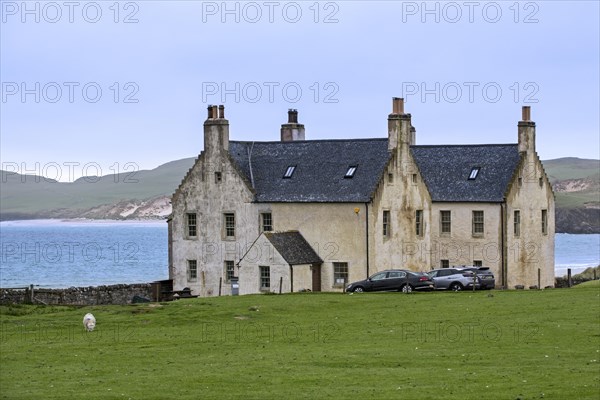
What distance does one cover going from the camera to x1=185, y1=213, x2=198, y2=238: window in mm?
79938

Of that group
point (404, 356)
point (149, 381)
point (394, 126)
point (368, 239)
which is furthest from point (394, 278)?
point (149, 381)

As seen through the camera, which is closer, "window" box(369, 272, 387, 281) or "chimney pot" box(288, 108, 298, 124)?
"window" box(369, 272, 387, 281)

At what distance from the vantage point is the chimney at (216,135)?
256ft

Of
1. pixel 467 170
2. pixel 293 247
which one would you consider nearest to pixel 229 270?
pixel 293 247

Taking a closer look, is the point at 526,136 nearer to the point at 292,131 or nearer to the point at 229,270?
the point at 292,131

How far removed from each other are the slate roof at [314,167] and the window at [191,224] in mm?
4522

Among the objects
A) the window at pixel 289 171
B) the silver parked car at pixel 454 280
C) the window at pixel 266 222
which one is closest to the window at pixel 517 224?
the silver parked car at pixel 454 280

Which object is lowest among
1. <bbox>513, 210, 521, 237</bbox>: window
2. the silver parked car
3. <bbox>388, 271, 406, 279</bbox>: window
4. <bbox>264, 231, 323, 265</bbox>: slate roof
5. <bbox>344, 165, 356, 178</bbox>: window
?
the silver parked car

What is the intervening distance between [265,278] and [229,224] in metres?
7.54

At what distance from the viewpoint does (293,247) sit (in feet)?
243

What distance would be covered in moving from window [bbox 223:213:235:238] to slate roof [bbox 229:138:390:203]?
88.7 inches

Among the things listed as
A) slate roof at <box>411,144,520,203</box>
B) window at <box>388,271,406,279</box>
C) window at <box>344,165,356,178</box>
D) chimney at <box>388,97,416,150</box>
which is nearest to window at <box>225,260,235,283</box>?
window at <box>344,165,356,178</box>

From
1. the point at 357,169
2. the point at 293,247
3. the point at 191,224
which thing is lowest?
the point at 293,247

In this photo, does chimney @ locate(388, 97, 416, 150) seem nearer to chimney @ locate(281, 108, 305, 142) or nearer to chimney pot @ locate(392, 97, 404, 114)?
chimney pot @ locate(392, 97, 404, 114)
